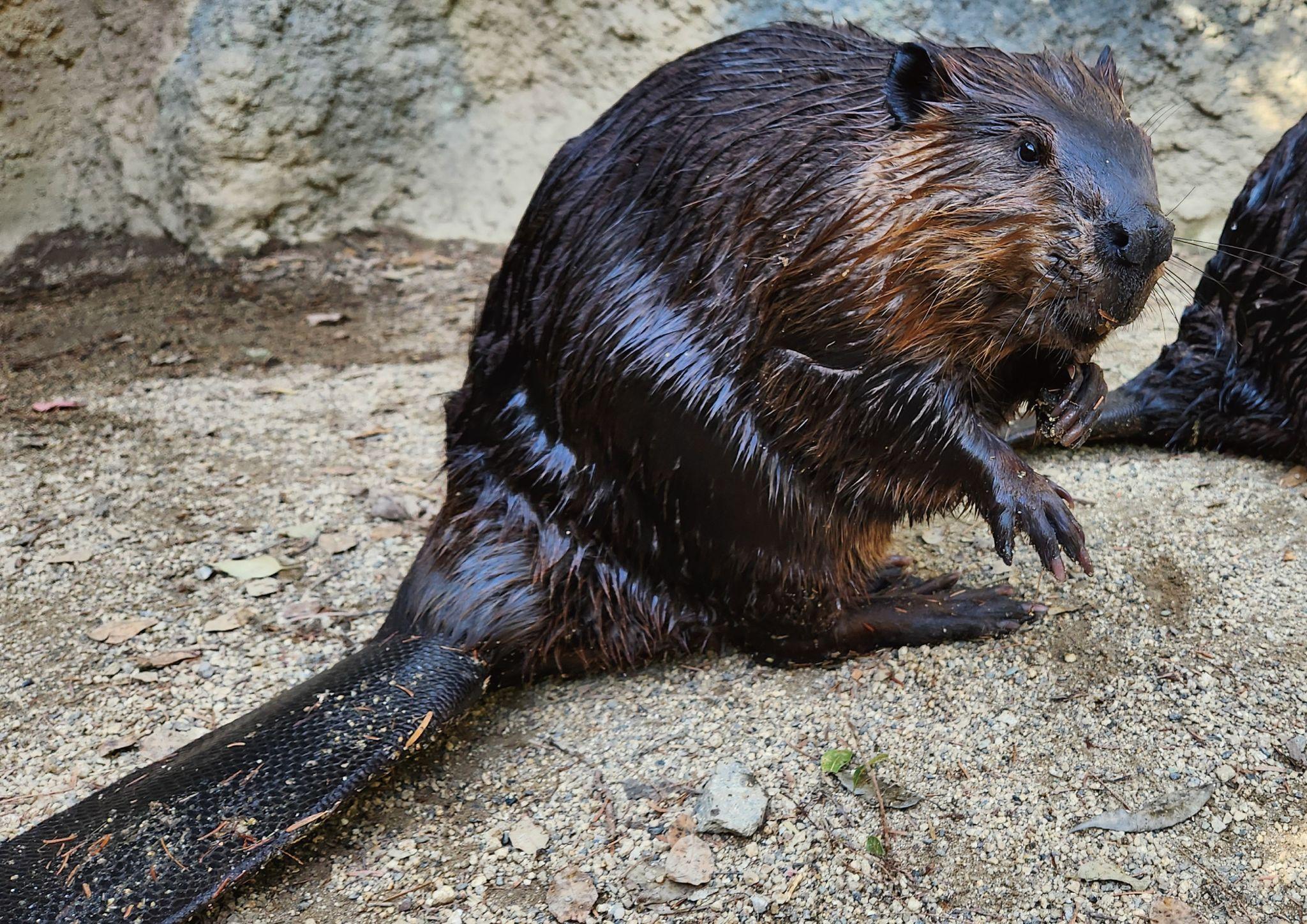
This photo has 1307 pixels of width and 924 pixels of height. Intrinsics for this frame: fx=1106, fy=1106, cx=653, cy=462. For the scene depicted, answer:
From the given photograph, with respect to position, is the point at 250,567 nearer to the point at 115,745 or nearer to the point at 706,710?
the point at 115,745

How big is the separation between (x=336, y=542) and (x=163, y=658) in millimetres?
584

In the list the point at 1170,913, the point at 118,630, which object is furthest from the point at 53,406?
the point at 1170,913

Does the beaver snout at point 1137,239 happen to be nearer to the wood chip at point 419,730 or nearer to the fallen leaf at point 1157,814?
the fallen leaf at point 1157,814

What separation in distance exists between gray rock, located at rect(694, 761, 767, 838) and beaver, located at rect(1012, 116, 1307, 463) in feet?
4.13

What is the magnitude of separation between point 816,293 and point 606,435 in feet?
1.69

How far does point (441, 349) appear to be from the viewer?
169 inches

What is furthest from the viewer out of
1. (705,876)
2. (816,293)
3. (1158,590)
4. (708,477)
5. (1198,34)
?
(1198,34)

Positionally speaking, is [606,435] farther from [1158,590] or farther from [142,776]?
[1158,590]

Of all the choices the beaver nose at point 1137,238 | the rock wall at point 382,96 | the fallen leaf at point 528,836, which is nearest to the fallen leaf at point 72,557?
the fallen leaf at point 528,836

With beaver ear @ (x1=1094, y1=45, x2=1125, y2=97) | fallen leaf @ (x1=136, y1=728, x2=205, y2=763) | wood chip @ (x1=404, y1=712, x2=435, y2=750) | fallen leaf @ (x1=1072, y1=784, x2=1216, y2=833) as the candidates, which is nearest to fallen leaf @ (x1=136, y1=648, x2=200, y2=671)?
fallen leaf @ (x1=136, y1=728, x2=205, y2=763)

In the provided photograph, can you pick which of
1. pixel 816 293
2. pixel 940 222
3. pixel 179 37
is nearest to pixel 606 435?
pixel 816 293

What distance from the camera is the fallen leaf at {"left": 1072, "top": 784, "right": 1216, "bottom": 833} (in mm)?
1856

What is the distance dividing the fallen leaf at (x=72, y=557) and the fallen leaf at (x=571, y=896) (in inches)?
65.5

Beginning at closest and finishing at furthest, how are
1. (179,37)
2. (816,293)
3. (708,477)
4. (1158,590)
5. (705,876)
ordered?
(705,876) → (816,293) → (708,477) → (1158,590) → (179,37)
